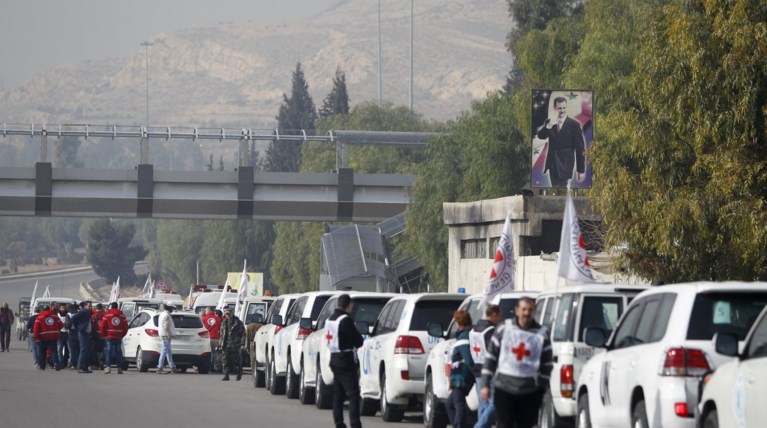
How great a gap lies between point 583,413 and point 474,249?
113ft

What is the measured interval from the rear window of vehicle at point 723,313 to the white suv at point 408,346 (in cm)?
743

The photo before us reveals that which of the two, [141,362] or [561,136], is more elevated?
[561,136]

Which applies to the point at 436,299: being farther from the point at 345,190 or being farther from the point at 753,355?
the point at 345,190

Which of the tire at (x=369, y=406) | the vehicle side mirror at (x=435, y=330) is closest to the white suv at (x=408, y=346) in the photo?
the vehicle side mirror at (x=435, y=330)

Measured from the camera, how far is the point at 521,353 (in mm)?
14523

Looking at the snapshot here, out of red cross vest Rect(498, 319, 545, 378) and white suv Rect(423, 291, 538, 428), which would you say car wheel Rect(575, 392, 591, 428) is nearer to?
red cross vest Rect(498, 319, 545, 378)

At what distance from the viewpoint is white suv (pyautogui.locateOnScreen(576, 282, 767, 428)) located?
1383cm

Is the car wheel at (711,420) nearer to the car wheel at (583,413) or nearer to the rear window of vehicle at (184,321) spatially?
the car wheel at (583,413)

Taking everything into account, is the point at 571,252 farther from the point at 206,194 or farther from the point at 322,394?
the point at 206,194

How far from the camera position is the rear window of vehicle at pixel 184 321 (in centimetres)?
4064

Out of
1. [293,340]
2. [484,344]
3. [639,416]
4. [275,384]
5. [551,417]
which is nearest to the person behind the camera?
[639,416]

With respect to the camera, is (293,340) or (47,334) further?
(47,334)

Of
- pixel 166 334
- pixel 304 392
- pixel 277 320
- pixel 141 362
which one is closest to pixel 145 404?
pixel 304 392

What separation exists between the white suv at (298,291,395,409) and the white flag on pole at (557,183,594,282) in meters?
4.59
